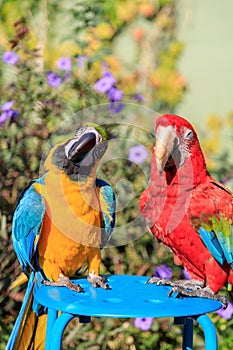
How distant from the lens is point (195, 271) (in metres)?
2.50

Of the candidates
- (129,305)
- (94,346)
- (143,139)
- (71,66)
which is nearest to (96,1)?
(71,66)

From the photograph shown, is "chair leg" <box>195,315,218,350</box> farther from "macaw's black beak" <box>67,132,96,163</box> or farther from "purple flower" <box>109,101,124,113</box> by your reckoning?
"purple flower" <box>109,101,124,113</box>

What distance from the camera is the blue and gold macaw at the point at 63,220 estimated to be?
7.90 feet

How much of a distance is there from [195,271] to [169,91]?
392 centimetres

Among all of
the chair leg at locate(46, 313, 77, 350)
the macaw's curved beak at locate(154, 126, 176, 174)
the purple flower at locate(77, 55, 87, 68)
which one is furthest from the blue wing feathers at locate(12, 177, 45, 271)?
the purple flower at locate(77, 55, 87, 68)

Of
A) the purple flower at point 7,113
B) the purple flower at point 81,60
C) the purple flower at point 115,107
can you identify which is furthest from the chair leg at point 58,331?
the purple flower at point 81,60

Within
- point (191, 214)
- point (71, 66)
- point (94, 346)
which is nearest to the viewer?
point (191, 214)

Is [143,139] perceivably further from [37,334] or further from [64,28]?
[64,28]

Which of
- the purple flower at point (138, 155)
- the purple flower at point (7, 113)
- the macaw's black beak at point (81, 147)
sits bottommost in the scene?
the purple flower at point (138, 155)

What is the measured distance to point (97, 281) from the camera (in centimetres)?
248

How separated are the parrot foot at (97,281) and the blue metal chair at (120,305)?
2cm

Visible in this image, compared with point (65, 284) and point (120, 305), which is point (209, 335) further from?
point (65, 284)

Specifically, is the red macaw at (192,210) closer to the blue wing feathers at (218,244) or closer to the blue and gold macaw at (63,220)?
the blue wing feathers at (218,244)

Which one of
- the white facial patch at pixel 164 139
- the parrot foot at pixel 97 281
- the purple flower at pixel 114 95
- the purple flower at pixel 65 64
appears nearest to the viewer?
the white facial patch at pixel 164 139
